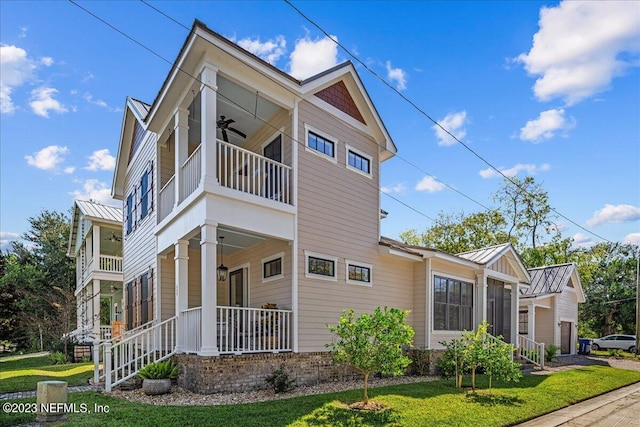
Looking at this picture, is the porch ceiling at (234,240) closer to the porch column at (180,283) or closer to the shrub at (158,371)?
the porch column at (180,283)

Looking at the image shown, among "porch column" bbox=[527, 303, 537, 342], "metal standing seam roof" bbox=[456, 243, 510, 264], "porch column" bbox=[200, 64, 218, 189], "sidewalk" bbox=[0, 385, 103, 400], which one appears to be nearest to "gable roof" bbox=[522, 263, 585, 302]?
"porch column" bbox=[527, 303, 537, 342]

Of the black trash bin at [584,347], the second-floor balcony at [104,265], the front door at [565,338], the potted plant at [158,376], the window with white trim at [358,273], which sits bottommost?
the black trash bin at [584,347]

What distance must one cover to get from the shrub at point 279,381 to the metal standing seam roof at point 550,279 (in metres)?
19.4

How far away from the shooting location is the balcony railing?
939 cm

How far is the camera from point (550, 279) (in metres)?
26.2

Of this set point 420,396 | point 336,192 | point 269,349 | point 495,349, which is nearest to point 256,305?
point 269,349

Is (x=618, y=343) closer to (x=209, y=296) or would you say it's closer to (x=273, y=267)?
(x=273, y=267)

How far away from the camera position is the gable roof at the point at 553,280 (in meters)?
25.2

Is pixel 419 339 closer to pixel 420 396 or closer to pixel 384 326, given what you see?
pixel 420 396

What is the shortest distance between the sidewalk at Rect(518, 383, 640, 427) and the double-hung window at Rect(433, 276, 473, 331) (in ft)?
14.7

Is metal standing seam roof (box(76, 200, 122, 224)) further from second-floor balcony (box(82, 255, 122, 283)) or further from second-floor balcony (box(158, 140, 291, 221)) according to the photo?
second-floor balcony (box(158, 140, 291, 221))

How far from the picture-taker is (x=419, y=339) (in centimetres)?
1395

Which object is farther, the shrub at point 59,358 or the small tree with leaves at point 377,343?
the shrub at point 59,358

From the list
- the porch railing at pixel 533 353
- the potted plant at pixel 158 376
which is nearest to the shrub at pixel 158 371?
the potted plant at pixel 158 376
